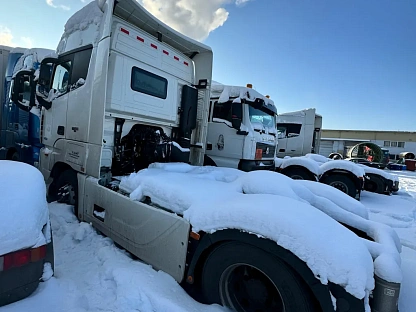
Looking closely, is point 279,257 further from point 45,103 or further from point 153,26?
point 45,103

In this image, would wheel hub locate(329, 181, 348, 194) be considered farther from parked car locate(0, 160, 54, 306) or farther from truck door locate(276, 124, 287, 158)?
parked car locate(0, 160, 54, 306)

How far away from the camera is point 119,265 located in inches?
91.3

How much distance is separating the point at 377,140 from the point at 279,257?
45.1 m

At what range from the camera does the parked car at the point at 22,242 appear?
1407 mm

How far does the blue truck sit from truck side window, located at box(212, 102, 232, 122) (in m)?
4.24

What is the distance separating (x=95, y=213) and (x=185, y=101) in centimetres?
250

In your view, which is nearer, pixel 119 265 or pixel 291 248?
pixel 291 248

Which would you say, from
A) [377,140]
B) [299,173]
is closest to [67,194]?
[299,173]

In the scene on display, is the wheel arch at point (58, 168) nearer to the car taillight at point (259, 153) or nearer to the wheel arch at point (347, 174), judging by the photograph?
the car taillight at point (259, 153)

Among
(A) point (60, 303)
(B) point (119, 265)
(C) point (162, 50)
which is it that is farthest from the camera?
(C) point (162, 50)

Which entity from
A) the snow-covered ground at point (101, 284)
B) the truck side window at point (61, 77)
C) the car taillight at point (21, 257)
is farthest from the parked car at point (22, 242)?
the truck side window at point (61, 77)

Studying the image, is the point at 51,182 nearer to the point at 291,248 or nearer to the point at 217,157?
the point at 217,157

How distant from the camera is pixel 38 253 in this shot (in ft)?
5.06

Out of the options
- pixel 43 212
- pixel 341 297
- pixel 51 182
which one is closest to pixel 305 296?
pixel 341 297
